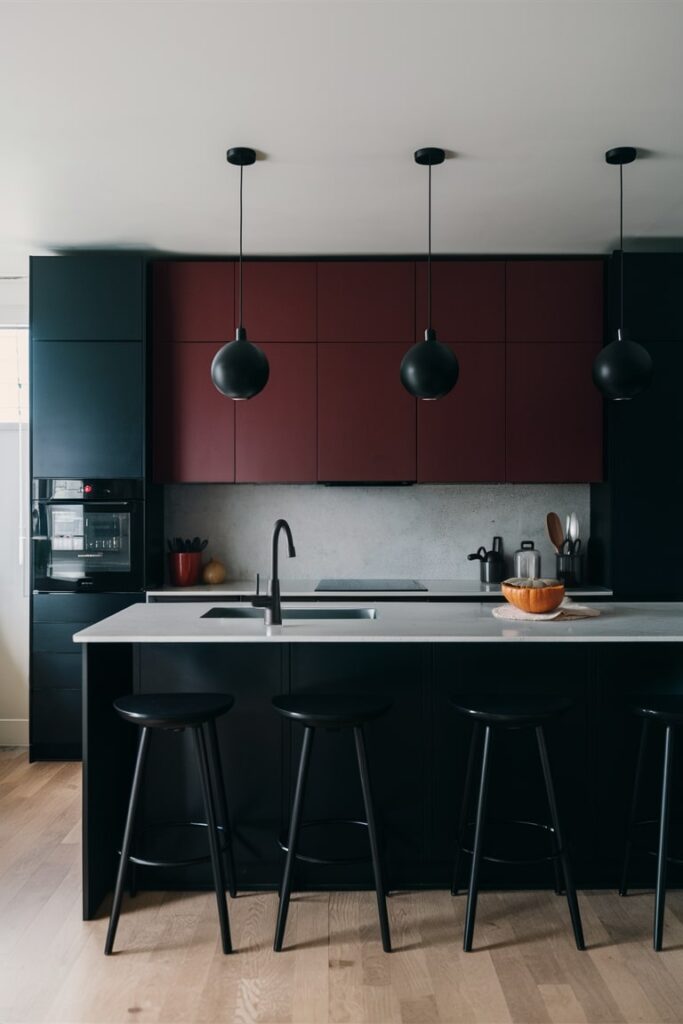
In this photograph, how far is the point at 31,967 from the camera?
247cm

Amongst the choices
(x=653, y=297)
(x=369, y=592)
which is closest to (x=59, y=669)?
(x=369, y=592)

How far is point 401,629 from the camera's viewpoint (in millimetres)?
2842

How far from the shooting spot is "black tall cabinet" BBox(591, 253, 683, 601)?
446 cm

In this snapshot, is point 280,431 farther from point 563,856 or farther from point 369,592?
point 563,856

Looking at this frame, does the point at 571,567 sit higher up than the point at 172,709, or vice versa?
the point at 571,567

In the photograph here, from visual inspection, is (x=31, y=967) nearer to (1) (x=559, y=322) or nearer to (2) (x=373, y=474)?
(2) (x=373, y=474)

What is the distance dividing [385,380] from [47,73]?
7.81ft

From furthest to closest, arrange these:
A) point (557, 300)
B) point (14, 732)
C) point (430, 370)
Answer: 1. point (14, 732)
2. point (557, 300)
3. point (430, 370)

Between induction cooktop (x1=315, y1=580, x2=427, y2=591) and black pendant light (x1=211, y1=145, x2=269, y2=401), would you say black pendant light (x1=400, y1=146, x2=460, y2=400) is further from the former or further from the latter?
induction cooktop (x1=315, y1=580, x2=427, y2=591)

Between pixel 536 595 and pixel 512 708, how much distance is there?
60 cm

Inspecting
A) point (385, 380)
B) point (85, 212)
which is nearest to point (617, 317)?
point (385, 380)

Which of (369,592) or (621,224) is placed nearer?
(621,224)

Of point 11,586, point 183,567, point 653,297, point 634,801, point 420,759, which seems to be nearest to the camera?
point 634,801

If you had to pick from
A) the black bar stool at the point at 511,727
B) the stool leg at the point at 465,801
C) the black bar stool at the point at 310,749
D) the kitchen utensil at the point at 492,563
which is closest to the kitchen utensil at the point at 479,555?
the kitchen utensil at the point at 492,563
